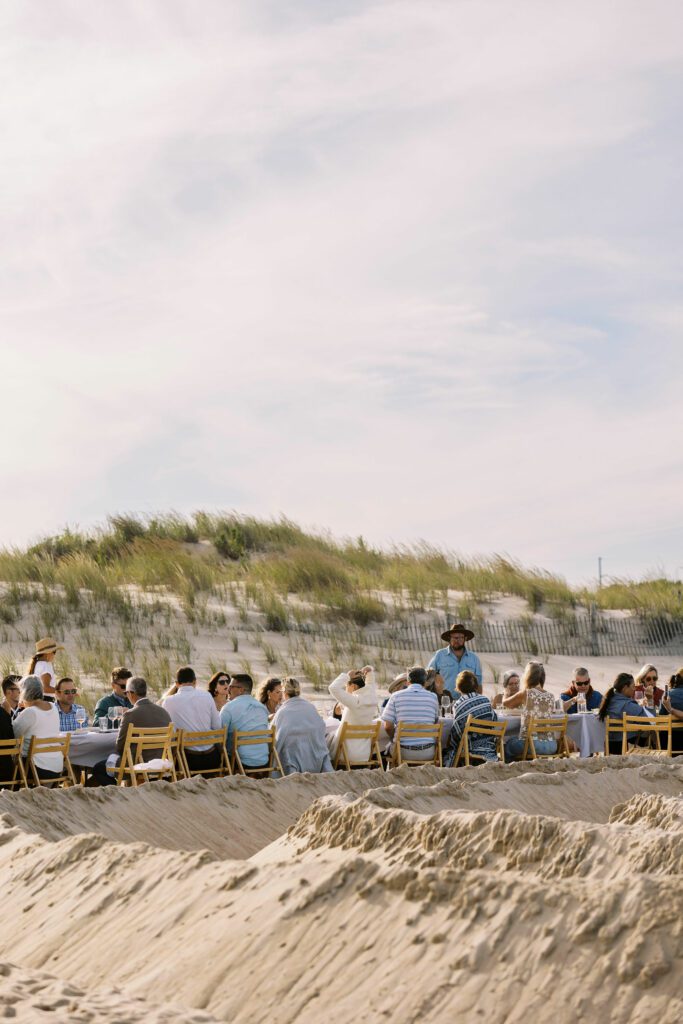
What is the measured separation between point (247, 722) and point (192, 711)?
0.43 m

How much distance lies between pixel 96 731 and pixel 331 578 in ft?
49.2

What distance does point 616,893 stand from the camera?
4852 millimetres

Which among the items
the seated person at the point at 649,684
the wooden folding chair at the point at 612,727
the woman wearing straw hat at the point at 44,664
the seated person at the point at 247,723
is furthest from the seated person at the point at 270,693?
the seated person at the point at 649,684

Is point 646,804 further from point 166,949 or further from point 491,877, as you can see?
point 166,949

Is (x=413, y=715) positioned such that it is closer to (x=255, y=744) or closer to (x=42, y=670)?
(x=255, y=744)

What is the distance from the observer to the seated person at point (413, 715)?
10.7 metres

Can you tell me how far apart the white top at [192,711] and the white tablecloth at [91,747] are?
46cm

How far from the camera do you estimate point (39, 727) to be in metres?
9.57

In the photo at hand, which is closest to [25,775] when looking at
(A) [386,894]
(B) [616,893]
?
(A) [386,894]

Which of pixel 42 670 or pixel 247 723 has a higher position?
pixel 42 670

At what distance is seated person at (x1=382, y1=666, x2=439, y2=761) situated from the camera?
10.7 meters

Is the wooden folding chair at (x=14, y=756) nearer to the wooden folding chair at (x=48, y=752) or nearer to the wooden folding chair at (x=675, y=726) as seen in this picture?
the wooden folding chair at (x=48, y=752)

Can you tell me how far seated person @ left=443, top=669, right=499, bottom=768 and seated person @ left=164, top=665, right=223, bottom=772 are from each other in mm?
1935

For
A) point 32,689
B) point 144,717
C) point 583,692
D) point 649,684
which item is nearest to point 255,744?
point 144,717
